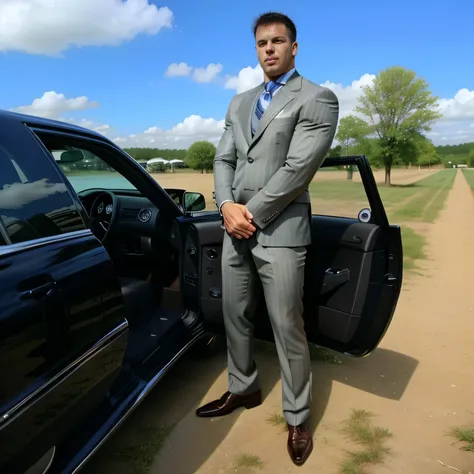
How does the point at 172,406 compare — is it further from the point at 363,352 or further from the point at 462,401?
the point at 462,401

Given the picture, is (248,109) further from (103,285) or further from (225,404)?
(225,404)

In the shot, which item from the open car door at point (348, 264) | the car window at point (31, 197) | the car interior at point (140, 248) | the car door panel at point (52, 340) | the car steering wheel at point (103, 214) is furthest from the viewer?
the car steering wheel at point (103, 214)

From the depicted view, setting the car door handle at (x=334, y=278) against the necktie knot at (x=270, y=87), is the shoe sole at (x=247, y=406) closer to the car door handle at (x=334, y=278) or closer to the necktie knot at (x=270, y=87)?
the car door handle at (x=334, y=278)

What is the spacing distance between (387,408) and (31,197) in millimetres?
2449

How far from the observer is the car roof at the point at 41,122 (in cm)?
182

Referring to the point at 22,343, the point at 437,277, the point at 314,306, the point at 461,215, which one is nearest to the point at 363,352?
the point at 314,306

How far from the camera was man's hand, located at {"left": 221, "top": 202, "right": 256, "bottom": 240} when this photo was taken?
7.41 ft

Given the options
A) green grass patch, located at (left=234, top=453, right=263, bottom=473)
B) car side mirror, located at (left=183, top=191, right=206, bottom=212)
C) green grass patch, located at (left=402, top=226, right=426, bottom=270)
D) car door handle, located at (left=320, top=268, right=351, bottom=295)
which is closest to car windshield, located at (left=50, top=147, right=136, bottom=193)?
car side mirror, located at (left=183, top=191, right=206, bottom=212)

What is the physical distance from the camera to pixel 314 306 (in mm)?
2691

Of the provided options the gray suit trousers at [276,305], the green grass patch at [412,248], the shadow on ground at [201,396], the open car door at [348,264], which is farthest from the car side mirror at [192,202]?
the green grass patch at [412,248]

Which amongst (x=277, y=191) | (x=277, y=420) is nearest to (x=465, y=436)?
(x=277, y=420)

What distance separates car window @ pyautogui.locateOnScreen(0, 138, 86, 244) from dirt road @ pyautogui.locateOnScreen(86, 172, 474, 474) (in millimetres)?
1372

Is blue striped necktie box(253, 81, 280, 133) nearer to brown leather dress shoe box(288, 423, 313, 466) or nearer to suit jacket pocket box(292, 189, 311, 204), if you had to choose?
suit jacket pocket box(292, 189, 311, 204)

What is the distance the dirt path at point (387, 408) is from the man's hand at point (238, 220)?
1.18 m
